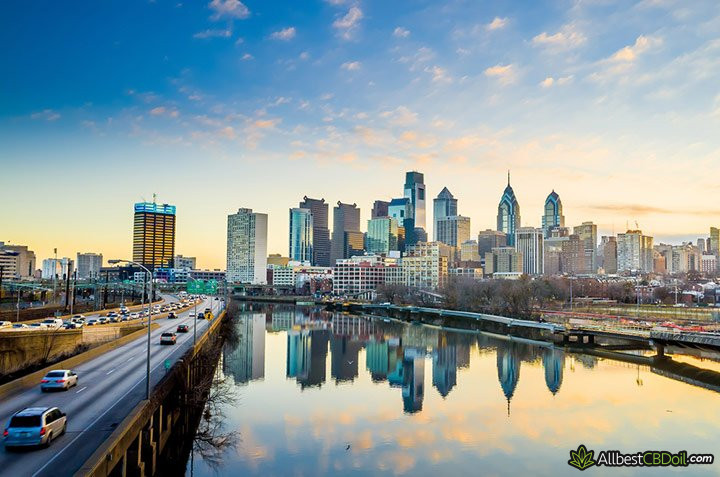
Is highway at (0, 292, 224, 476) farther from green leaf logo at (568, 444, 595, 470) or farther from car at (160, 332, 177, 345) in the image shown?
green leaf logo at (568, 444, 595, 470)

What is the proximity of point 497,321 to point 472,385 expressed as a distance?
60.8m

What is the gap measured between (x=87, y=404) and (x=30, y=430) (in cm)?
736

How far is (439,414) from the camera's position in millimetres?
45719

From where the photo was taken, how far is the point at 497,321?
116688 millimetres

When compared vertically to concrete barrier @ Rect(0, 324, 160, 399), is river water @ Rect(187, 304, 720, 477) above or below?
below

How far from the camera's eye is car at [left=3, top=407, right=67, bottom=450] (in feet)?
67.7

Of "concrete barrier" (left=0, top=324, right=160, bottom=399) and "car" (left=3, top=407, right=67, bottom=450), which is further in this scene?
"concrete barrier" (left=0, top=324, right=160, bottom=399)

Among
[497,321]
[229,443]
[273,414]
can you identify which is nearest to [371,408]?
[273,414]

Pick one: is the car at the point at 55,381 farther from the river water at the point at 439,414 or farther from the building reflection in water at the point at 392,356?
the building reflection in water at the point at 392,356

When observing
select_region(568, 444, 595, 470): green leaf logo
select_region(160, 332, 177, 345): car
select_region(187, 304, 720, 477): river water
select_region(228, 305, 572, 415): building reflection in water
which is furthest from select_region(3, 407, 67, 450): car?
select_region(160, 332, 177, 345): car

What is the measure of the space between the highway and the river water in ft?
19.1

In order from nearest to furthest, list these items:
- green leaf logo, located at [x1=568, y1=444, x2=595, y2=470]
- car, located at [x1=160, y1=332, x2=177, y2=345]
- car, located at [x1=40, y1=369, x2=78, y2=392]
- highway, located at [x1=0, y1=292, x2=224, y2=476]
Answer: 1. highway, located at [x1=0, y1=292, x2=224, y2=476]
2. car, located at [x1=40, y1=369, x2=78, y2=392]
3. green leaf logo, located at [x1=568, y1=444, x2=595, y2=470]
4. car, located at [x1=160, y1=332, x2=177, y2=345]

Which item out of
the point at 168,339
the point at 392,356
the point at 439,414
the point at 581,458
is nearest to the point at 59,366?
the point at 168,339

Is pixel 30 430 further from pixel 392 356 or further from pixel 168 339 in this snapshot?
pixel 392 356
